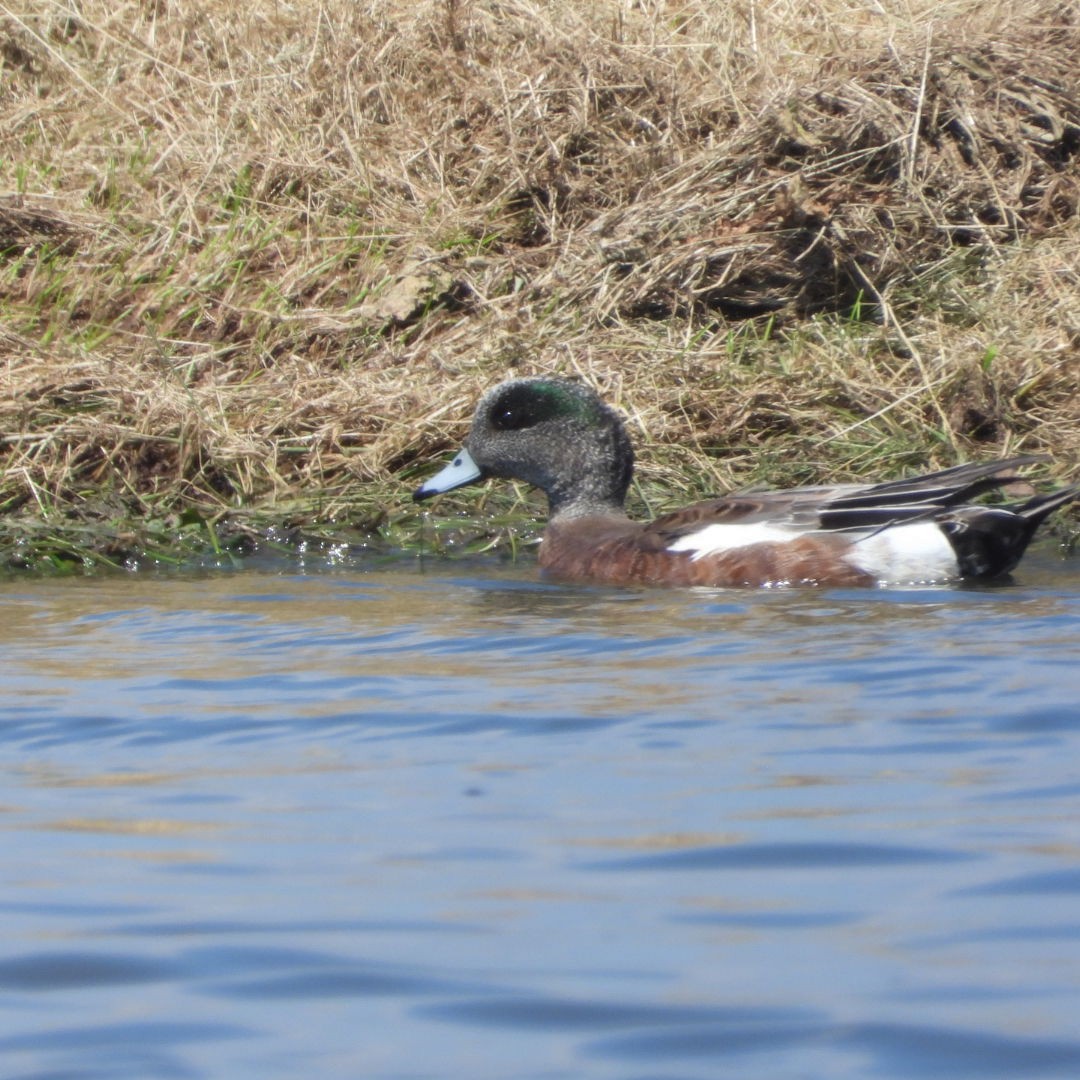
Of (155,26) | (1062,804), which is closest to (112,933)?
(1062,804)

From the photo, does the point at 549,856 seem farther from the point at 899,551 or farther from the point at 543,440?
the point at 543,440

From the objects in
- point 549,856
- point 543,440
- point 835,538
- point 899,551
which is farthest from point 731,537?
point 549,856

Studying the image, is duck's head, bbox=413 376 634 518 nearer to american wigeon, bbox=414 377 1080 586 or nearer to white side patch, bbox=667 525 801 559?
american wigeon, bbox=414 377 1080 586

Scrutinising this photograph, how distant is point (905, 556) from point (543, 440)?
1423 mm

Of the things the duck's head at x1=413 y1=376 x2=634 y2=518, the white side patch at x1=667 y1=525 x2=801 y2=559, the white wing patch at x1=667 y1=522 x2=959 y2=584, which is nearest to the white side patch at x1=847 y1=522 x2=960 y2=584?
the white wing patch at x1=667 y1=522 x2=959 y2=584

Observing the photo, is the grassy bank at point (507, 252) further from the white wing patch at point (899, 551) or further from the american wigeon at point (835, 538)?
the white wing patch at point (899, 551)

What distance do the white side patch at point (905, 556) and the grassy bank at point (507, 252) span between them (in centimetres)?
111

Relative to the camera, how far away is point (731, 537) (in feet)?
18.0

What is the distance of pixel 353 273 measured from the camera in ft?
25.9

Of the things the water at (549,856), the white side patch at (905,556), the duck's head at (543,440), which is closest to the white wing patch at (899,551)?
the white side patch at (905,556)

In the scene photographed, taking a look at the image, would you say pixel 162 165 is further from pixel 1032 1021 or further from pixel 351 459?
pixel 1032 1021

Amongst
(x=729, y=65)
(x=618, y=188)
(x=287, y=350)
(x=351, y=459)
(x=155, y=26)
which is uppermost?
(x=155, y=26)

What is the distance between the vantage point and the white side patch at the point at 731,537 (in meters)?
5.48

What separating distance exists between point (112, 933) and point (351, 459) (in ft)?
14.7
